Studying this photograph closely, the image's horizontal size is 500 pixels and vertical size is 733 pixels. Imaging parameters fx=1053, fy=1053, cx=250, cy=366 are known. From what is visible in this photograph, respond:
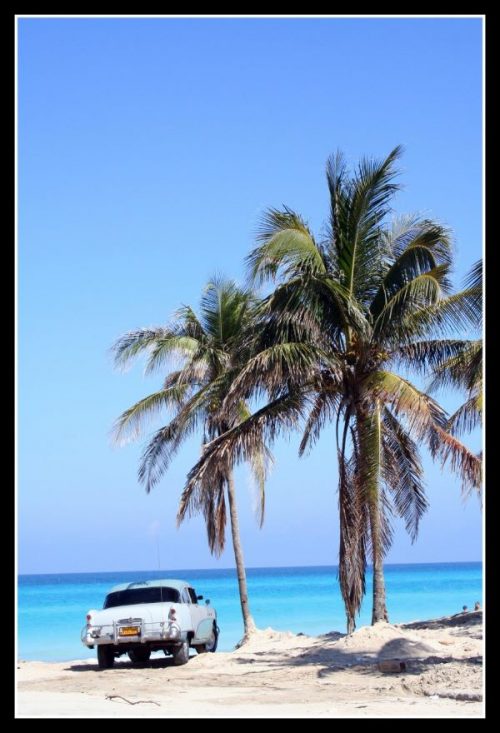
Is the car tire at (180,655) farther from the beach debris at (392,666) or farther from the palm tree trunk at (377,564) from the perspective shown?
the beach debris at (392,666)

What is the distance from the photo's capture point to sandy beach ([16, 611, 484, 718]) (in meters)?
13.3

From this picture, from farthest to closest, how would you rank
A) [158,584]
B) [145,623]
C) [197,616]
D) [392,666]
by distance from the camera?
[197,616] → [158,584] → [145,623] → [392,666]

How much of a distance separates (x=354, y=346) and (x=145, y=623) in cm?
655

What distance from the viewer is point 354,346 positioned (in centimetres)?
2041

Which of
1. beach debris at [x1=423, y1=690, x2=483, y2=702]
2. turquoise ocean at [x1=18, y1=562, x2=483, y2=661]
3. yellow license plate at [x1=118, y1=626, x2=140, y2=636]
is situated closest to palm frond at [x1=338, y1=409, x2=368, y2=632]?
yellow license plate at [x1=118, y1=626, x2=140, y2=636]

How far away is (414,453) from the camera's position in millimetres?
21156

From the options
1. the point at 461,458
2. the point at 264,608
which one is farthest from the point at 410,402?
the point at 264,608

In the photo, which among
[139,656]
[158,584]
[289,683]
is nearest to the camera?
[289,683]

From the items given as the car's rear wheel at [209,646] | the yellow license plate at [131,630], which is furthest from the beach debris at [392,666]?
the car's rear wheel at [209,646]

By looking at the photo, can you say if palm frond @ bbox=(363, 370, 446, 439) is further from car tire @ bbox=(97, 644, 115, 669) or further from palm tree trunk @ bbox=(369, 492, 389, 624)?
car tire @ bbox=(97, 644, 115, 669)

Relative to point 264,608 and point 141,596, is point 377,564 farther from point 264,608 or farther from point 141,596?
point 264,608

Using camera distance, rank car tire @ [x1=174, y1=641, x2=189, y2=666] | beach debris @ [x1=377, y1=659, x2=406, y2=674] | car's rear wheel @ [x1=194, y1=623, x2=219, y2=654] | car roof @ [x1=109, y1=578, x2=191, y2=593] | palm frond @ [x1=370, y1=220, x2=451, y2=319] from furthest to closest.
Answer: car's rear wheel @ [x1=194, y1=623, x2=219, y2=654] → car roof @ [x1=109, y1=578, x2=191, y2=593] → palm frond @ [x1=370, y1=220, x2=451, y2=319] → car tire @ [x1=174, y1=641, x2=189, y2=666] → beach debris @ [x1=377, y1=659, x2=406, y2=674]

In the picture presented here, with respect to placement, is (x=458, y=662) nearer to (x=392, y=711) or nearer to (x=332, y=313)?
(x=392, y=711)
